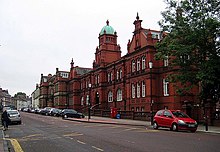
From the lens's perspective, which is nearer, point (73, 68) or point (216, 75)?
point (216, 75)

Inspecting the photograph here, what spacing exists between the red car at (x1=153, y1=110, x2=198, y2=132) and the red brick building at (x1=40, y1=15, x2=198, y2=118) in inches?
442

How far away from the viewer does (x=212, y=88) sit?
2983 centimetres

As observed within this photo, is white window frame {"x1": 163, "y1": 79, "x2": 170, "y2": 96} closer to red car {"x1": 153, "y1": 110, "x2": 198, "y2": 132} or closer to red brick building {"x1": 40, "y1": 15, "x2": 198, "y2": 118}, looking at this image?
red brick building {"x1": 40, "y1": 15, "x2": 198, "y2": 118}

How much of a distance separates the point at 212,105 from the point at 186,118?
868cm

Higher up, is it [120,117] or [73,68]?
[73,68]

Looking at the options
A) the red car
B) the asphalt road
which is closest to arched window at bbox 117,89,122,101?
the red car

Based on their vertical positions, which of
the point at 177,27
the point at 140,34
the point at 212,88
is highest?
the point at 140,34

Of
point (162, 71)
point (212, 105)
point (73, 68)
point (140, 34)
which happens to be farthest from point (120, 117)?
point (73, 68)

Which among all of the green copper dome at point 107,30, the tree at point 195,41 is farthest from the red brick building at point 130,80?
the tree at point 195,41

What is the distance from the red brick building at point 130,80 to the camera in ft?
146

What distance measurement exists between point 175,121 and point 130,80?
27990 millimetres

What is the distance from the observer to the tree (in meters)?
26.6

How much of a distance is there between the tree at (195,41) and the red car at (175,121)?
3800 mm

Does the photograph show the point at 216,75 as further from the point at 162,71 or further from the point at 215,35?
the point at 162,71
